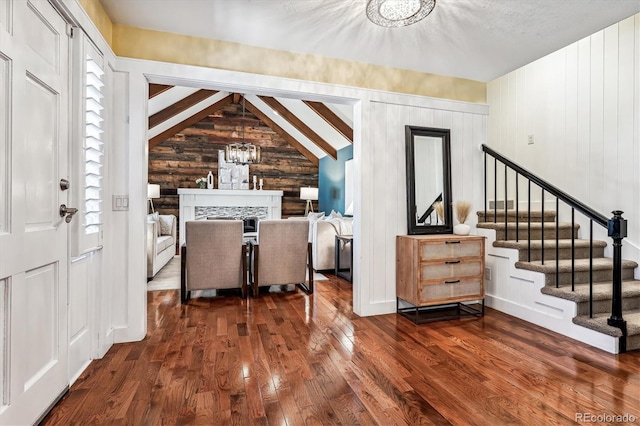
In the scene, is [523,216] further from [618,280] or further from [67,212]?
[67,212]

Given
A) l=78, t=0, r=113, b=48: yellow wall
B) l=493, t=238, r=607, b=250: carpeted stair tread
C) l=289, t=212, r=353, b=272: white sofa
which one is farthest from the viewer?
l=289, t=212, r=353, b=272: white sofa

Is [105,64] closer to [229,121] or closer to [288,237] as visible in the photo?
[288,237]

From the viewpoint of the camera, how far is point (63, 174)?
179cm

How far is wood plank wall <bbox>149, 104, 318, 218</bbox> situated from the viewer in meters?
8.23

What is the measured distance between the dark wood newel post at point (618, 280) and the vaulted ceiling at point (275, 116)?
14.7ft

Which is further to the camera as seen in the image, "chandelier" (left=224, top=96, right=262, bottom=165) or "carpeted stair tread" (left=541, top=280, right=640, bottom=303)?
"chandelier" (left=224, top=96, right=262, bottom=165)

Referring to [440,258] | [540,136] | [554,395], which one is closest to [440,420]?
[554,395]

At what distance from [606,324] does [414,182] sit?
1.82 m

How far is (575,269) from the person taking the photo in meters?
2.87

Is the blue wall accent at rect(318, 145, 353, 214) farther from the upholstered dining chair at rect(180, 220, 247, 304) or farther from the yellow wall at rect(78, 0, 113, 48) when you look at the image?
the yellow wall at rect(78, 0, 113, 48)

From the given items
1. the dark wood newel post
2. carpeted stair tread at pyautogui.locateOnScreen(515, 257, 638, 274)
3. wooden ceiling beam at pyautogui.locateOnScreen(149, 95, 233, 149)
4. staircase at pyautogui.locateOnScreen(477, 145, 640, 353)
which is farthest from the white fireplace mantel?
the dark wood newel post

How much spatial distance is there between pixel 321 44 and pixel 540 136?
8.59 ft

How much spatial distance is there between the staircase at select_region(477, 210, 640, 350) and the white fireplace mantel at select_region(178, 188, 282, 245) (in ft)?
19.3

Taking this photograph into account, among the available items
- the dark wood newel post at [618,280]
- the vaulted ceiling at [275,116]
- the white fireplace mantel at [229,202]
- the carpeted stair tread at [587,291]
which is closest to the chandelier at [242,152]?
the vaulted ceiling at [275,116]
